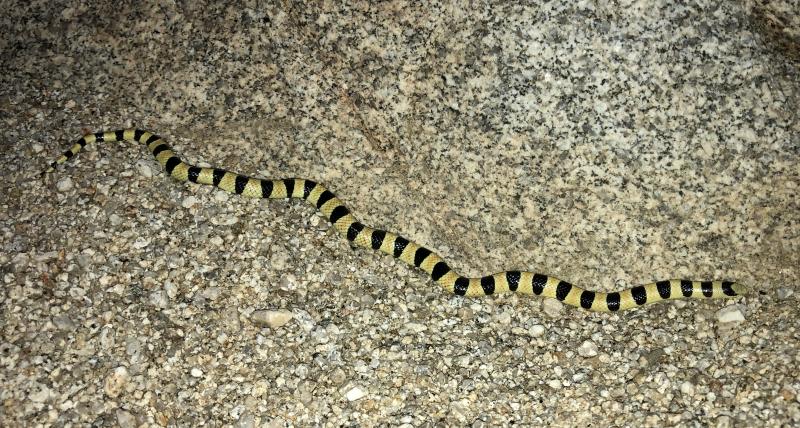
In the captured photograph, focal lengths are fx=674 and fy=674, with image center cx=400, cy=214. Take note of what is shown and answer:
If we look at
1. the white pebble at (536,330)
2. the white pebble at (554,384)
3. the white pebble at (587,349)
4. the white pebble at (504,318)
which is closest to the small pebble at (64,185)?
the white pebble at (504,318)

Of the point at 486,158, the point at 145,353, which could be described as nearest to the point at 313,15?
the point at 486,158

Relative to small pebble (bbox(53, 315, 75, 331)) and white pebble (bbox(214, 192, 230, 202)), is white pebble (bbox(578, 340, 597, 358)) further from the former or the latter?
small pebble (bbox(53, 315, 75, 331))

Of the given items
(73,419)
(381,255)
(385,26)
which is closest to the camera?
(73,419)

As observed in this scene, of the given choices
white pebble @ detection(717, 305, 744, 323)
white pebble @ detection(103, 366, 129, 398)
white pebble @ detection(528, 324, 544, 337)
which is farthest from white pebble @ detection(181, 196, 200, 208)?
white pebble @ detection(717, 305, 744, 323)

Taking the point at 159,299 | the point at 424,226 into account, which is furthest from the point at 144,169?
the point at 424,226

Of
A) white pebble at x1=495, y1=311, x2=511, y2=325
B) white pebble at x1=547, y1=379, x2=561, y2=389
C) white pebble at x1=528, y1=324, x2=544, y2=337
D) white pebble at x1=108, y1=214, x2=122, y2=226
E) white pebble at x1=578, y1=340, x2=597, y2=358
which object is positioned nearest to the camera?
white pebble at x1=547, y1=379, x2=561, y2=389

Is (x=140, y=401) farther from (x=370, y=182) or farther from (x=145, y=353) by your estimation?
(x=370, y=182)
